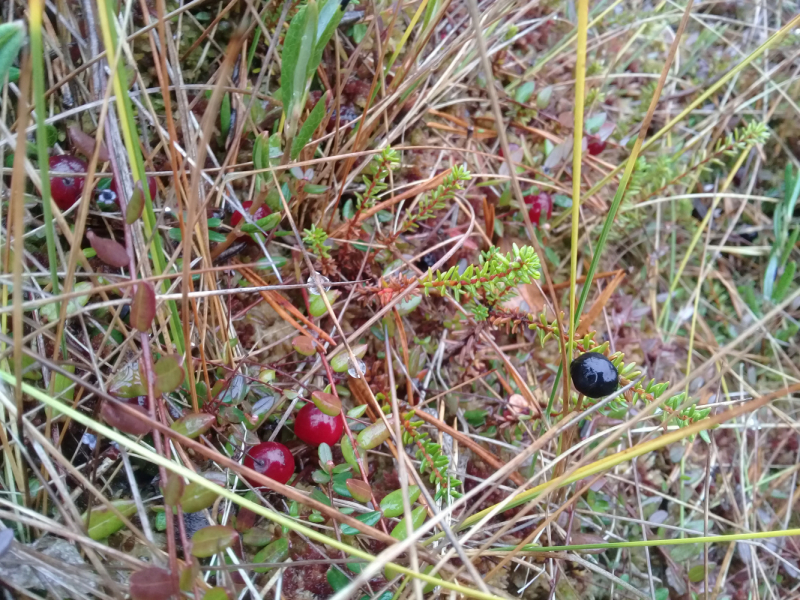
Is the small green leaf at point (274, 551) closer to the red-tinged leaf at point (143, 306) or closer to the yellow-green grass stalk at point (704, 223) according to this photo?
the red-tinged leaf at point (143, 306)

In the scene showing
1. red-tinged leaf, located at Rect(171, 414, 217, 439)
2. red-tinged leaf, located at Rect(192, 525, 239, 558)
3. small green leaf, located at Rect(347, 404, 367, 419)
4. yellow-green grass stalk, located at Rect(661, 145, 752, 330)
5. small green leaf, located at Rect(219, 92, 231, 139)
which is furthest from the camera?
yellow-green grass stalk, located at Rect(661, 145, 752, 330)

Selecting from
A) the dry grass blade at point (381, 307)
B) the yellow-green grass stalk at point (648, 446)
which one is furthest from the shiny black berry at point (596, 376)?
the yellow-green grass stalk at point (648, 446)

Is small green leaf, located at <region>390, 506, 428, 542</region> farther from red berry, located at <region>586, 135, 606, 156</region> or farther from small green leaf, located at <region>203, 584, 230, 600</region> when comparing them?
red berry, located at <region>586, 135, 606, 156</region>

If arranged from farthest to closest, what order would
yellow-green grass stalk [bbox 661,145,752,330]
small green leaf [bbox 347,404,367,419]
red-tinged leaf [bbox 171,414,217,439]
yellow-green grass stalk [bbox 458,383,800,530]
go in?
1. yellow-green grass stalk [bbox 661,145,752,330]
2. small green leaf [bbox 347,404,367,419]
3. red-tinged leaf [bbox 171,414,217,439]
4. yellow-green grass stalk [bbox 458,383,800,530]

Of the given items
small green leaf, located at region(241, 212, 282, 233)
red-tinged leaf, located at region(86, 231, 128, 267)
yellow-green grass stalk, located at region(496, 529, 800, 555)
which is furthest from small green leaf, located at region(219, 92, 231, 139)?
yellow-green grass stalk, located at region(496, 529, 800, 555)

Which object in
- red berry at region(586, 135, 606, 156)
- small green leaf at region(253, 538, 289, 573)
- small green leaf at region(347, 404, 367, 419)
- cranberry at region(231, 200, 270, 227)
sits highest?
cranberry at region(231, 200, 270, 227)

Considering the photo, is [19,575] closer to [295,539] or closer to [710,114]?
[295,539]

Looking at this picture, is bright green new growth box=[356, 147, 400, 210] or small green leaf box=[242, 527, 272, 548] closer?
small green leaf box=[242, 527, 272, 548]
